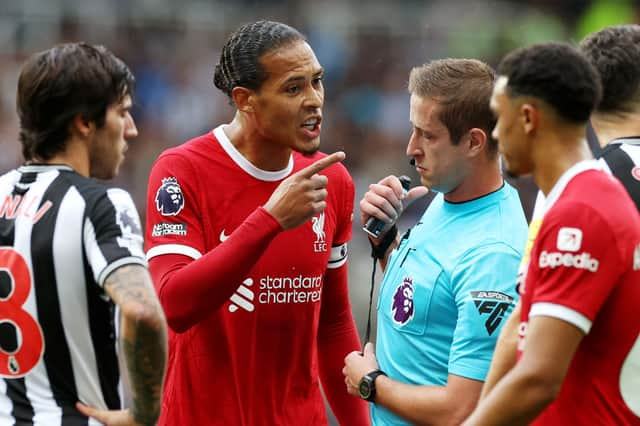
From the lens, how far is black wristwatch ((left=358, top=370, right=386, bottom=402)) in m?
4.22

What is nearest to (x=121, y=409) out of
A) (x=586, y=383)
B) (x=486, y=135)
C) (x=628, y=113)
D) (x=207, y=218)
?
(x=207, y=218)

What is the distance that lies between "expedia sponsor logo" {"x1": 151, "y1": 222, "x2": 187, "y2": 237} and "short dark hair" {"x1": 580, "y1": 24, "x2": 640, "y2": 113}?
71.0 inches

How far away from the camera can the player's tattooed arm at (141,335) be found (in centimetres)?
329

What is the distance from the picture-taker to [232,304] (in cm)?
451

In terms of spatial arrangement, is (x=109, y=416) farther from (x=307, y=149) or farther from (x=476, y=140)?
(x=476, y=140)

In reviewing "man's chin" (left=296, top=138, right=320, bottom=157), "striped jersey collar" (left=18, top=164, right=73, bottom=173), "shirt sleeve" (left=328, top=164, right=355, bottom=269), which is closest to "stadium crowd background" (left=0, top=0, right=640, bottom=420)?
"shirt sleeve" (left=328, top=164, right=355, bottom=269)

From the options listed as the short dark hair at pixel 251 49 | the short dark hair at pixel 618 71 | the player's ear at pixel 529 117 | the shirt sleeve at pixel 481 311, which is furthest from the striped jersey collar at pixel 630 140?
the short dark hair at pixel 251 49

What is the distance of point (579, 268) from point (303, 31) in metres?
10.9

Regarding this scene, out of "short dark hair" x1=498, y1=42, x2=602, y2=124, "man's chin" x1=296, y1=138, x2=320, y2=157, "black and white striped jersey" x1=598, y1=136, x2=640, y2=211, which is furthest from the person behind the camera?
"man's chin" x1=296, y1=138, x2=320, y2=157

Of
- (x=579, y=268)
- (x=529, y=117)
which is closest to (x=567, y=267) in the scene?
(x=579, y=268)

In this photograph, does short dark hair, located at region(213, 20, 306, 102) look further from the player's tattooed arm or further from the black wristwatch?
the player's tattooed arm

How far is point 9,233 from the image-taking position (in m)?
3.45

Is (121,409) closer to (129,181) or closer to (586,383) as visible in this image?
(586,383)

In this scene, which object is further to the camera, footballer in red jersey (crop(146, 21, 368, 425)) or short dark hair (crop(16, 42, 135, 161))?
footballer in red jersey (crop(146, 21, 368, 425))
